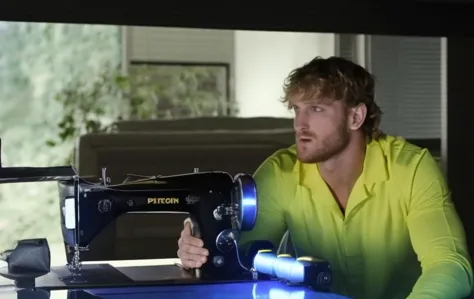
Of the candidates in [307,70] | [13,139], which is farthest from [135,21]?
[13,139]

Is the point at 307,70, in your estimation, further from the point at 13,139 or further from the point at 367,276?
the point at 13,139

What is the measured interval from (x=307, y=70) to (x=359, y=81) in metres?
0.13

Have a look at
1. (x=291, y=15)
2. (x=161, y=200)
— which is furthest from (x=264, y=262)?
(x=291, y=15)

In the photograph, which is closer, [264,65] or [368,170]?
[368,170]

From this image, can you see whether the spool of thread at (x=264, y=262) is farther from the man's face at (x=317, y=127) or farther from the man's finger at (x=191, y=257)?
the man's face at (x=317, y=127)

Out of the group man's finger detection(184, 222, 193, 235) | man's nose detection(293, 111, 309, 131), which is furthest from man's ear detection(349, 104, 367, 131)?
man's finger detection(184, 222, 193, 235)

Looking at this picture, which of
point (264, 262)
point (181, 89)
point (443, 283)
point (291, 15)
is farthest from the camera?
point (181, 89)

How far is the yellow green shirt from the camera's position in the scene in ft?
6.05

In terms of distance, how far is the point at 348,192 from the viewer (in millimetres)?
1950

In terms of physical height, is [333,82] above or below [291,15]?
below

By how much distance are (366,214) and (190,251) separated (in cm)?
43

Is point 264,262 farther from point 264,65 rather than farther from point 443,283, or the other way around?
point 264,65

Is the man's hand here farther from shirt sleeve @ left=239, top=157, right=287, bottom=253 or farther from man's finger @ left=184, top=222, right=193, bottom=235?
shirt sleeve @ left=239, top=157, right=287, bottom=253

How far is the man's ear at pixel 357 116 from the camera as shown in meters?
1.90
